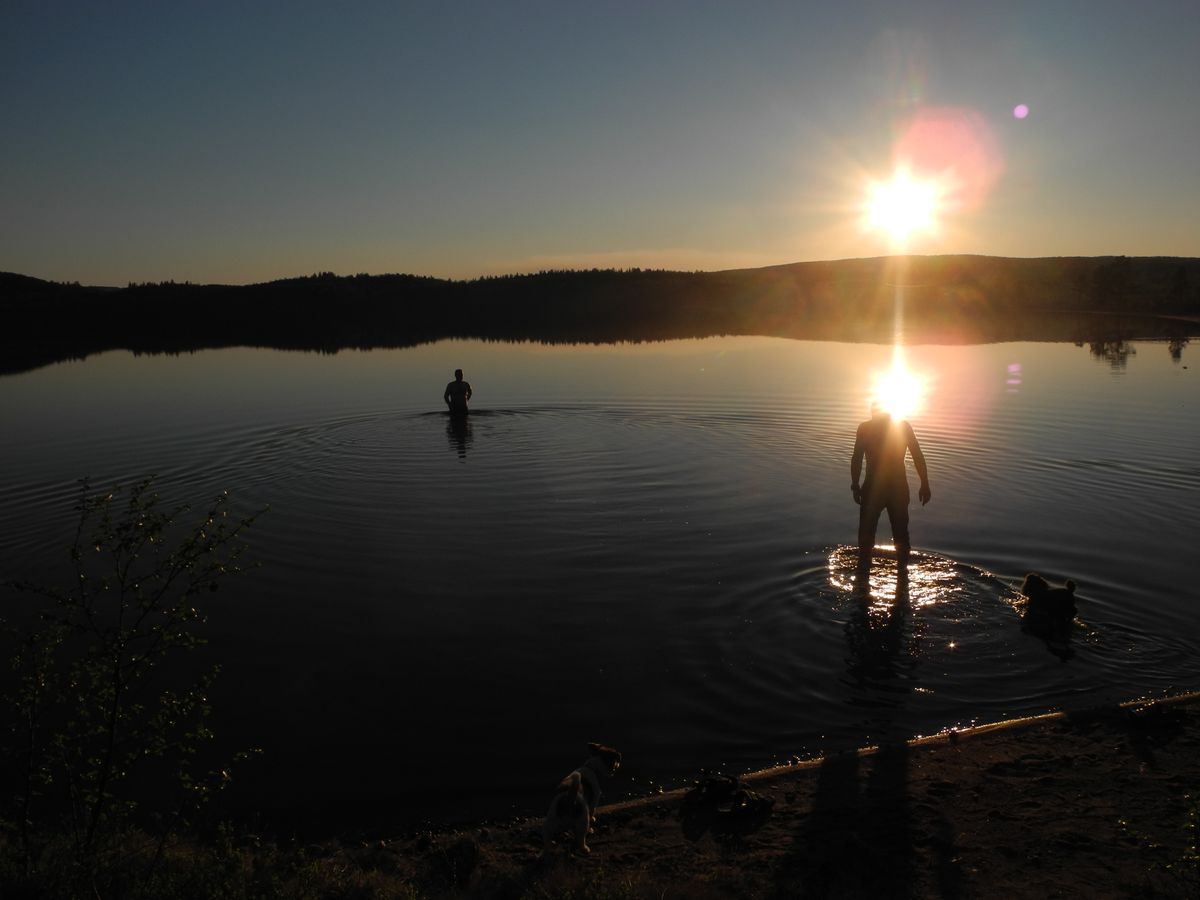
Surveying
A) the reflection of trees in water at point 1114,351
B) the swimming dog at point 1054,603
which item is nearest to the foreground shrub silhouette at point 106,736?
the swimming dog at point 1054,603

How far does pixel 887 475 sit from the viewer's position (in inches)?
476

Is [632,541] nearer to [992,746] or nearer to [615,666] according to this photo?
[615,666]

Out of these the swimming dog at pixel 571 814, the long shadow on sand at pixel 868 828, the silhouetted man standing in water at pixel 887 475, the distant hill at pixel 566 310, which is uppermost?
the distant hill at pixel 566 310

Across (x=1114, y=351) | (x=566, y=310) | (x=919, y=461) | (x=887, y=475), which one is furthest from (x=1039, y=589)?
(x=566, y=310)

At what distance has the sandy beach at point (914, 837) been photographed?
5.41 meters

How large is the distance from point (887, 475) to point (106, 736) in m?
10.1

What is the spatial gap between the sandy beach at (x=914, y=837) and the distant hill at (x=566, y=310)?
5530 cm

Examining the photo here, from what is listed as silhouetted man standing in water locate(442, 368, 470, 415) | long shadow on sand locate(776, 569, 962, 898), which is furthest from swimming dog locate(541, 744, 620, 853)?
silhouetted man standing in water locate(442, 368, 470, 415)

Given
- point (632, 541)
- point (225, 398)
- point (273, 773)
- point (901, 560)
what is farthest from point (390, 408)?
point (273, 773)

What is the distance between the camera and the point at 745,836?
611 cm

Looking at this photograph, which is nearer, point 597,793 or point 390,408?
point 597,793

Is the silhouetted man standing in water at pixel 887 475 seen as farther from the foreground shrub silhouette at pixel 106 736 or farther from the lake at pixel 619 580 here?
the foreground shrub silhouette at pixel 106 736

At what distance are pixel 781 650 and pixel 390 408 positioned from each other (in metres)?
23.3

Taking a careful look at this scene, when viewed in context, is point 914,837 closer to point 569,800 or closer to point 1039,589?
point 569,800
